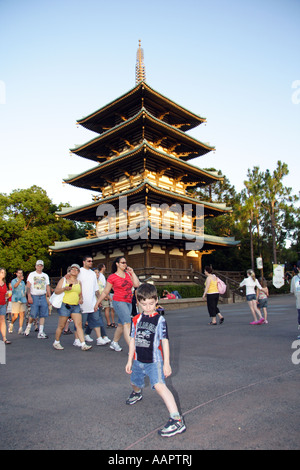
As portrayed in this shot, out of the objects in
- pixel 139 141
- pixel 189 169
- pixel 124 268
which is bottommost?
pixel 124 268

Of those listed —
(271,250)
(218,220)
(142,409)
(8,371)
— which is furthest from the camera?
(218,220)

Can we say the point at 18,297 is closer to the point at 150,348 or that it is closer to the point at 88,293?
the point at 88,293

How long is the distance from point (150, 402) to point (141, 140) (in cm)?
2378

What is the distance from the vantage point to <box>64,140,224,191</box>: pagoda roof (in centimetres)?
2356

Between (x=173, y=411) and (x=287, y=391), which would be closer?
(x=173, y=411)

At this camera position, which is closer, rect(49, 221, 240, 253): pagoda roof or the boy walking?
the boy walking

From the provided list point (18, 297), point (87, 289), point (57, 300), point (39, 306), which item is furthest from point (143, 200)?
point (57, 300)

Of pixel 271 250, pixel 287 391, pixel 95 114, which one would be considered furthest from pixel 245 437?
pixel 271 250

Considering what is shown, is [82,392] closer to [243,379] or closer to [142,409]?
[142,409]

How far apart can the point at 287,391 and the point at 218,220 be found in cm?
3817

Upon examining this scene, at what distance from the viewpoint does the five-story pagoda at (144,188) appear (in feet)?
77.0

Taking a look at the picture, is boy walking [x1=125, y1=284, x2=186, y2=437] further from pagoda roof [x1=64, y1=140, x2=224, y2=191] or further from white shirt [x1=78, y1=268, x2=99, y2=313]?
pagoda roof [x1=64, y1=140, x2=224, y2=191]

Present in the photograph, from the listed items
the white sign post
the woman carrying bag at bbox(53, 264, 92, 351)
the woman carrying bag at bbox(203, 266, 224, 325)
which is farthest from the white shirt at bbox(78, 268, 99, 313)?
the white sign post

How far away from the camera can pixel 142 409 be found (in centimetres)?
344
